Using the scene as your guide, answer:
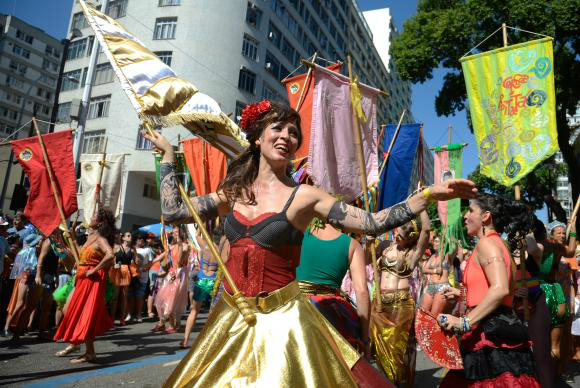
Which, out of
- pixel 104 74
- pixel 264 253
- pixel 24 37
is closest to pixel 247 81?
pixel 104 74

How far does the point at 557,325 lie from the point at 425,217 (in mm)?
2569

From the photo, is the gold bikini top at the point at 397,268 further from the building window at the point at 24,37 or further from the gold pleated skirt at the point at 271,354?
the building window at the point at 24,37

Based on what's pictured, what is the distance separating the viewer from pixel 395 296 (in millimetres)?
5328

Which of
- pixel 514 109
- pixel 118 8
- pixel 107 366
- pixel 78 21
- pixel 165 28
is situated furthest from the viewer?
pixel 78 21

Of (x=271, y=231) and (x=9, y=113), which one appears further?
(x=9, y=113)

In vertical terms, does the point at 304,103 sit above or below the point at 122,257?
above

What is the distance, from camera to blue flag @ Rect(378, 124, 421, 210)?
896cm

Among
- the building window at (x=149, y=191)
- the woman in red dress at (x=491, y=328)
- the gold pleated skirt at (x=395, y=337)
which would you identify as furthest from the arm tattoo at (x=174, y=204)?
the building window at (x=149, y=191)

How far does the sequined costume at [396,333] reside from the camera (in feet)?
15.9

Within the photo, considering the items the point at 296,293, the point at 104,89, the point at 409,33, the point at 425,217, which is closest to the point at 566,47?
the point at 409,33

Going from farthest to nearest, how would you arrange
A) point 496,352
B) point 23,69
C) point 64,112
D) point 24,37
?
1. point 23,69
2. point 24,37
3. point 64,112
4. point 496,352

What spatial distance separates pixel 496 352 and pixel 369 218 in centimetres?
139

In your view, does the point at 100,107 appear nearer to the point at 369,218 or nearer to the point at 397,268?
the point at 397,268

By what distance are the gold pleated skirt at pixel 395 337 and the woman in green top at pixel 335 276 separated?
1.33m
